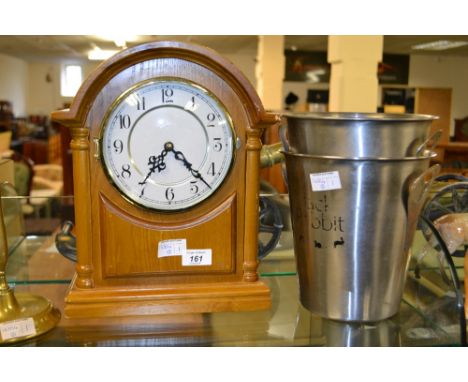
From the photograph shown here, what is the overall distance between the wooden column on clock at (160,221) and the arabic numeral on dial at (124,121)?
1.2 inches

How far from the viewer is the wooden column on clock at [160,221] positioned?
33.3 inches

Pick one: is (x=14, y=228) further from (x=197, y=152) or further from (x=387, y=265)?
(x=387, y=265)

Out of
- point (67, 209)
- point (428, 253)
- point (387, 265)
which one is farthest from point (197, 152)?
point (67, 209)

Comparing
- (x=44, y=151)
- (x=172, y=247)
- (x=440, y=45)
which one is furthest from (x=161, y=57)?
(x=440, y=45)

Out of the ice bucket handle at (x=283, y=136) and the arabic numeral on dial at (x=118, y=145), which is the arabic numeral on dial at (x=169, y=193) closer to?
the arabic numeral on dial at (x=118, y=145)

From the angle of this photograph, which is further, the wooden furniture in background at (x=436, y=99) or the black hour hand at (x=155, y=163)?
the wooden furniture in background at (x=436, y=99)

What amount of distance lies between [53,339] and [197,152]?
37cm

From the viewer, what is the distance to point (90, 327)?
2.84 ft

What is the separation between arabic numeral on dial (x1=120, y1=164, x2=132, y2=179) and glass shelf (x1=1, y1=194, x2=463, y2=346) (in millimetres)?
239

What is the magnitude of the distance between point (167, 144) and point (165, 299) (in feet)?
0.85

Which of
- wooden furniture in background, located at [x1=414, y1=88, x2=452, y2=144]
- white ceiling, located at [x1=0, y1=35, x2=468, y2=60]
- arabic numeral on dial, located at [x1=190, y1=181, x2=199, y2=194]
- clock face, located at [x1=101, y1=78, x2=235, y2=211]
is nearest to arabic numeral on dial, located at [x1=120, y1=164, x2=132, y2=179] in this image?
clock face, located at [x1=101, y1=78, x2=235, y2=211]

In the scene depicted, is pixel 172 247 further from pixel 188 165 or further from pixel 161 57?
pixel 161 57

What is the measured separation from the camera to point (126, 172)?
2.82ft

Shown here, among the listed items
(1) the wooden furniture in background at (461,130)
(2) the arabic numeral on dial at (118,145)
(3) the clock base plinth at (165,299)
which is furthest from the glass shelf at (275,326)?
(1) the wooden furniture in background at (461,130)
